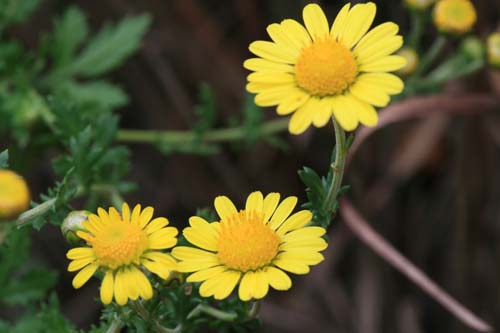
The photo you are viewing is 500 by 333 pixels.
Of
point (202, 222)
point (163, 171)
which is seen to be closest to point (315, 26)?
point (202, 222)

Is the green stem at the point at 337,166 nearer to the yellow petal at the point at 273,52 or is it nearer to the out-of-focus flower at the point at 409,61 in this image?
the yellow petal at the point at 273,52

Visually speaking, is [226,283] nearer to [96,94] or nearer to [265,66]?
[265,66]

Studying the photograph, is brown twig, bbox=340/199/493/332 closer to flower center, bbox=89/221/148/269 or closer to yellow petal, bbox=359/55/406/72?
yellow petal, bbox=359/55/406/72

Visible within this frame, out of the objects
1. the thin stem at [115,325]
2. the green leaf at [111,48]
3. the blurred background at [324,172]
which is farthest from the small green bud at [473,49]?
the thin stem at [115,325]

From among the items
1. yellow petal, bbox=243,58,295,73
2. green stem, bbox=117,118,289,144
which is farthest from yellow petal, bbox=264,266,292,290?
green stem, bbox=117,118,289,144

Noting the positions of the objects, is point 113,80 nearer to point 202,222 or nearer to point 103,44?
point 103,44

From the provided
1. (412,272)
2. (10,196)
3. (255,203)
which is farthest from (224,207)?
(412,272)

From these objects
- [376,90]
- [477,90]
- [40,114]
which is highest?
[477,90]
